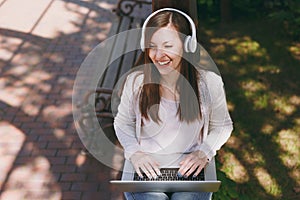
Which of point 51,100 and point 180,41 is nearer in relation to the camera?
point 180,41

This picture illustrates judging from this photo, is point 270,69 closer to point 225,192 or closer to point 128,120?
point 225,192

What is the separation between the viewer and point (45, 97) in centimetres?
482

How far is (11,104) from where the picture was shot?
4.72 meters

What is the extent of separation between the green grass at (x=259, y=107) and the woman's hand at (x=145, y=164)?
941 mm

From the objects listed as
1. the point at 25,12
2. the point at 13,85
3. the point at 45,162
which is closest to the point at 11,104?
the point at 13,85

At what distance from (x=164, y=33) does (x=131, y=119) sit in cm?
57

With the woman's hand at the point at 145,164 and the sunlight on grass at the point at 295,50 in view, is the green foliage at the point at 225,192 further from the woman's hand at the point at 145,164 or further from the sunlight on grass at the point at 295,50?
the sunlight on grass at the point at 295,50

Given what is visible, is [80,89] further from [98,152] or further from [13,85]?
[98,152]

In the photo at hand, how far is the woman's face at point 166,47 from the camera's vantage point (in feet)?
6.56

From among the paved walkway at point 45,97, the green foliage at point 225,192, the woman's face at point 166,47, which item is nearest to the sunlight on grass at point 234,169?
the green foliage at point 225,192

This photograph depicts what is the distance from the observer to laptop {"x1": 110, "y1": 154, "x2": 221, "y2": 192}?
2.07 metres

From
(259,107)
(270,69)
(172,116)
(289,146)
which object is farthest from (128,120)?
(270,69)

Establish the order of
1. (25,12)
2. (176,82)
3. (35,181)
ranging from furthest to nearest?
(25,12) → (35,181) → (176,82)

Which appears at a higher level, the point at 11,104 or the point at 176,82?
the point at 176,82
